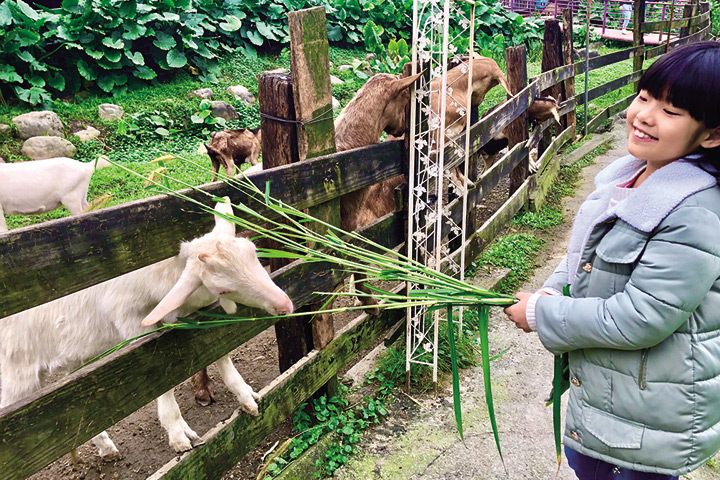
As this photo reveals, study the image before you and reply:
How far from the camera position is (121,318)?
7.97 feet

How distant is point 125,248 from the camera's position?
1.83 meters

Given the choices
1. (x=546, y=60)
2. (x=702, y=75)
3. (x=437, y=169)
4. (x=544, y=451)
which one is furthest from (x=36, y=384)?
(x=546, y=60)

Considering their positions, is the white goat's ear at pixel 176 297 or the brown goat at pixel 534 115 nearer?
the white goat's ear at pixel 176 297

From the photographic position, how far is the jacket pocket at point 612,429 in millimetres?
1645

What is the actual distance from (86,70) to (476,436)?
31.0 feet

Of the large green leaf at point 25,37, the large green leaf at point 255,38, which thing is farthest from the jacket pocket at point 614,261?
the large green leaf at point 255,38

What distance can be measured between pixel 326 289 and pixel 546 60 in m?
6.37

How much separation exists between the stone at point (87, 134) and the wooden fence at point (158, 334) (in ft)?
21.9

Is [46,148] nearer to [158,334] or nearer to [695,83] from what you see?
[158,334]

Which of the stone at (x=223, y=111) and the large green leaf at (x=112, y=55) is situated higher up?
the large green leaf at (x=112, y=55)

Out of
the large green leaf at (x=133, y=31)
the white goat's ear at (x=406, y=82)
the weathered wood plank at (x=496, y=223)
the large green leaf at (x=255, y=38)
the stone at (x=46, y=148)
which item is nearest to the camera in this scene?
the white goat's ear at (x=406, y=82)

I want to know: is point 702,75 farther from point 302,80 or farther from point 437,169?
point 437,169

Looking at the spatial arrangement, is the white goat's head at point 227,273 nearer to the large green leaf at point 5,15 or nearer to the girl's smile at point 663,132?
the girl's smile at point 663,132

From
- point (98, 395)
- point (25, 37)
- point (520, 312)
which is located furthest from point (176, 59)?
point (520, 312)
